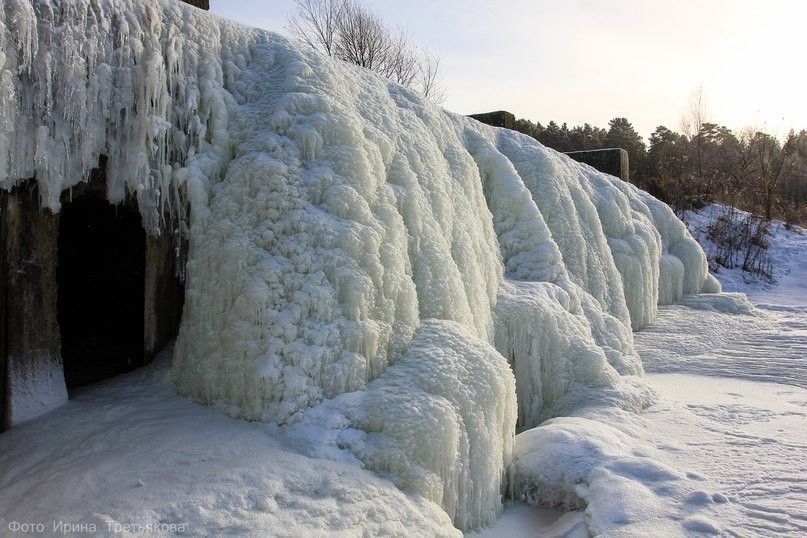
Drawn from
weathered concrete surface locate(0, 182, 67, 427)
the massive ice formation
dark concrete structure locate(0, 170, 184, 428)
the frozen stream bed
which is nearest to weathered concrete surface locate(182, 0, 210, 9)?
the massive ice formation

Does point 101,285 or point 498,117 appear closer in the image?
point 101,285

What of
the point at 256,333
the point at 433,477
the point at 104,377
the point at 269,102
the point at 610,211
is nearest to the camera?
the point at 433,477

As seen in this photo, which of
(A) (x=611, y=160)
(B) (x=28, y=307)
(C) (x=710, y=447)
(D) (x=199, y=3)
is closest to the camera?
(B) (x=28, y=307)

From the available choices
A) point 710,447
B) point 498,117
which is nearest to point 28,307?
point 710,447

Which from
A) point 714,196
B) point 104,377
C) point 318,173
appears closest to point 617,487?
point 318,173

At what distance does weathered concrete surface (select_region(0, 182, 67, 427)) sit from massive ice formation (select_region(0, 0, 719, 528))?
0.77 ft

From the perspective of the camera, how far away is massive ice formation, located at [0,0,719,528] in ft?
9.61

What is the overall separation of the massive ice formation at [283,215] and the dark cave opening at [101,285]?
1.34m

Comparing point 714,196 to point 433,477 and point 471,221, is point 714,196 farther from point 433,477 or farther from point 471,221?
point 433,477

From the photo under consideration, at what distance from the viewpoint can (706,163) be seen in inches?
963

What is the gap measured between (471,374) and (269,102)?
7.05ft

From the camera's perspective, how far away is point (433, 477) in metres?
2.82

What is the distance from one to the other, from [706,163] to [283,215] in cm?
2535

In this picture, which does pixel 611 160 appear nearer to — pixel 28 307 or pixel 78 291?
pixel 78 291
